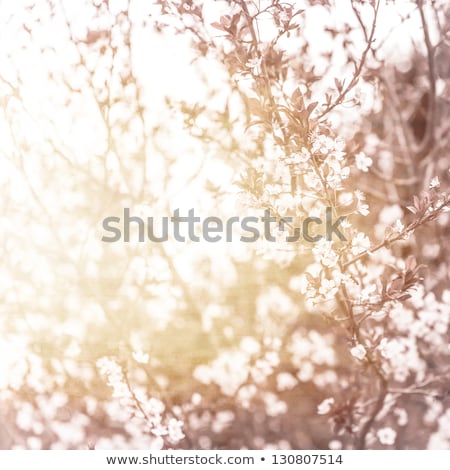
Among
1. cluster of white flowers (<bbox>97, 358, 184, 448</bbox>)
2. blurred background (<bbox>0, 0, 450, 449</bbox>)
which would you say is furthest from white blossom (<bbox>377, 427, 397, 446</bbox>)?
cluster of white flowers (<bbox>97, 358, 184, 448</bbox>)

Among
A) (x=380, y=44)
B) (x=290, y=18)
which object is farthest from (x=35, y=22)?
(x=380, y=44)

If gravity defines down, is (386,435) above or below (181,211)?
below

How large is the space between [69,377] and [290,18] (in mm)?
1000

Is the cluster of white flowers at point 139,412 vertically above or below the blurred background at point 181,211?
below

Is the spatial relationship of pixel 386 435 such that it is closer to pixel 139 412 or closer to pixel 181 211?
pixel 139 412

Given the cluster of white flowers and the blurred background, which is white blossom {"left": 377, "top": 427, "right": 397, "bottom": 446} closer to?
the blurred background

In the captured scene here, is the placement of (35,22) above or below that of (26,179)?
above

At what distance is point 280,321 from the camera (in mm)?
1188

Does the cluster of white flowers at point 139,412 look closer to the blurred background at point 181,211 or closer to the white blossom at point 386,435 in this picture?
the blurred background at point 181,211

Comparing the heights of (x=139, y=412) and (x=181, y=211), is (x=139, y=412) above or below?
below

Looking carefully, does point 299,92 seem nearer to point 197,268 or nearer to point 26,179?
point 197,268

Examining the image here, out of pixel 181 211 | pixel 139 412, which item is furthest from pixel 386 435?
pixel 181 211

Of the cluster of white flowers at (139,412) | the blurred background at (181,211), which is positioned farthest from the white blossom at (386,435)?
the cluster of white flowers at (139,412)
